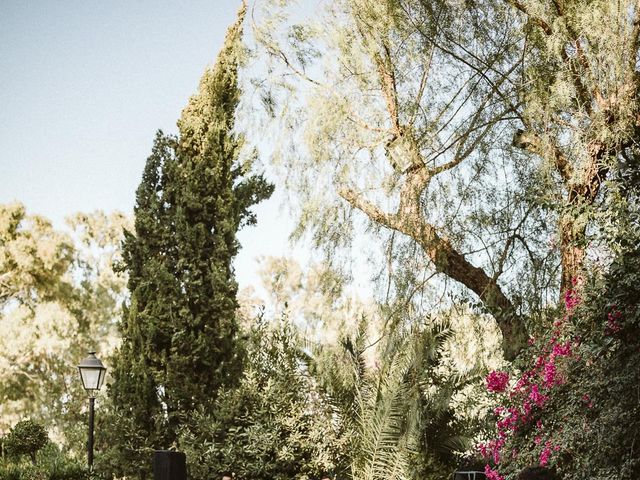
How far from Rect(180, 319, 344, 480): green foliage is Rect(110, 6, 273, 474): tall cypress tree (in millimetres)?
527

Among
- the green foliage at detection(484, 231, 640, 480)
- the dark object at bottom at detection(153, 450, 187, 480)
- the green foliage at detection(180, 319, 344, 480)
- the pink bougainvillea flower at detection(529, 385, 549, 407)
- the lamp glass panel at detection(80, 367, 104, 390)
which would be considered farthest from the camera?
the lamp glass panel at detection(80, 367, 104, 390)

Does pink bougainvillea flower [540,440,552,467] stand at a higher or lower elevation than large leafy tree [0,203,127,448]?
lower

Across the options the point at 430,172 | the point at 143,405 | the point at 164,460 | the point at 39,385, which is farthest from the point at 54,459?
the point at 39,385

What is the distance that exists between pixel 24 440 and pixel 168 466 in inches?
370

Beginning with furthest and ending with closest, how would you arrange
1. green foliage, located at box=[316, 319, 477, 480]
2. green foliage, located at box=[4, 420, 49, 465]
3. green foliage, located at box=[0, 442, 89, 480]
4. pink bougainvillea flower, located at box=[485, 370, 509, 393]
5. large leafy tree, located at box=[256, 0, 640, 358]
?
green foliage, located at box=[4, 420, 49, 465] < green foliage, located at box=[316, 319, 477, 480] < green foliage, located at box=[0, 442, 89, 480] < large leafy tree, located at box=[256, 0, 640, 358] < pink bougainvillea flower, located at box=[485, 370, 509, 393]

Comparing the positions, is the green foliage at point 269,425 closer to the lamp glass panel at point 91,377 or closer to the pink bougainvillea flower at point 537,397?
the lamp glass panel at point 91,377

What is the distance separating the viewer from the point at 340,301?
23.8 ft

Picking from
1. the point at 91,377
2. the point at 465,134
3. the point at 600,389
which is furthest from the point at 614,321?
the point at 91,377

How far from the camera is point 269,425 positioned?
26.9 ft

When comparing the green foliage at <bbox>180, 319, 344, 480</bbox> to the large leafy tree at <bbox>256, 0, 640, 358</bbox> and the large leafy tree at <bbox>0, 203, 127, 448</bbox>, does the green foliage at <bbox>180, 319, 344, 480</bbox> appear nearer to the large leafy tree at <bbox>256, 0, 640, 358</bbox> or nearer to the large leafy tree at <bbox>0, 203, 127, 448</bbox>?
the large leafy tree at <bbox>256, 0, 640, 358</bbox>

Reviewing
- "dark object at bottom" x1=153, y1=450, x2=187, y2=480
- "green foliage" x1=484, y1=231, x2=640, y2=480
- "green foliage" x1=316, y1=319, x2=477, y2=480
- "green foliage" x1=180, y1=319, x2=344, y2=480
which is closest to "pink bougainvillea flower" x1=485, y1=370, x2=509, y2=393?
"green foliage" x1=484, y1=231, x2=640, y2=480

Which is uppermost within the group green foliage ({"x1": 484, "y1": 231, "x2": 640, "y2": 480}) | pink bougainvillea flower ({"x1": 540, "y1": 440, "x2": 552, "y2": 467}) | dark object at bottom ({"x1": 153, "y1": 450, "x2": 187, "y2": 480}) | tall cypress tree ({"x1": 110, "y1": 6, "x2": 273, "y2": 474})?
tall cypress tree ({"x1": 110, "y1": 6, "x2": 273, "y2": 474})

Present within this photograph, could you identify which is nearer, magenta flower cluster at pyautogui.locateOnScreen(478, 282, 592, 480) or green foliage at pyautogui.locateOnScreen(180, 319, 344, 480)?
magenta flower cluster at pyautogui.locateOnScreen(478, 282, 592, 480)

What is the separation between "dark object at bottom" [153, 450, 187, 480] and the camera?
1293 mm
